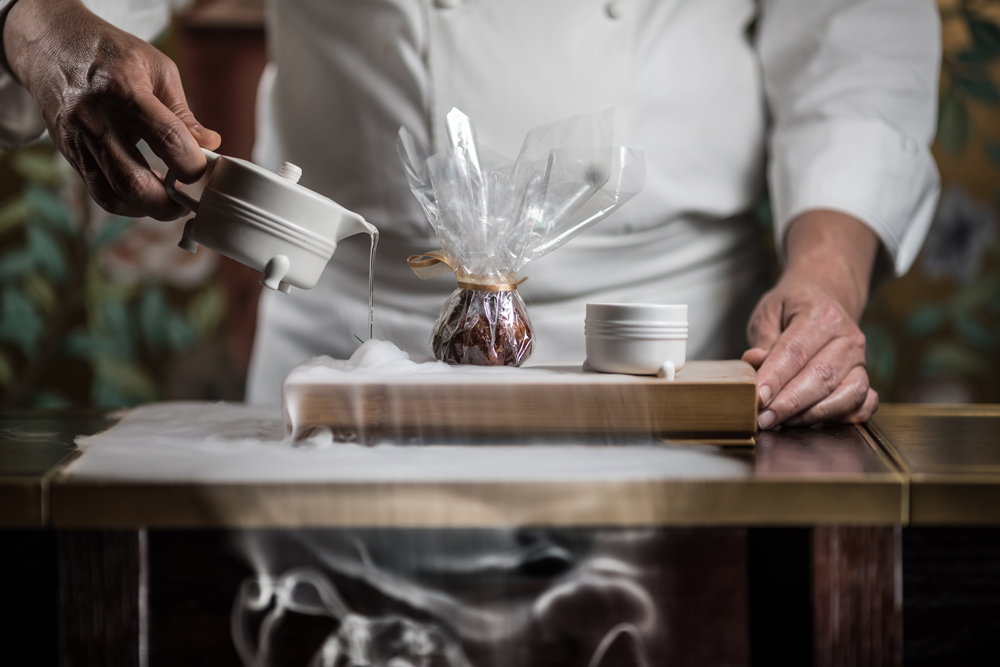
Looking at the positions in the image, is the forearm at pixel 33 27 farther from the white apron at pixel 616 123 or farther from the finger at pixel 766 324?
the finger at pixel 766 324

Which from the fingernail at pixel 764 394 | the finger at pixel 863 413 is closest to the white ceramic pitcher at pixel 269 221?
the fingernail at pixel 764 394

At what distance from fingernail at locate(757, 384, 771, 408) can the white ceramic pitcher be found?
14.1 inches

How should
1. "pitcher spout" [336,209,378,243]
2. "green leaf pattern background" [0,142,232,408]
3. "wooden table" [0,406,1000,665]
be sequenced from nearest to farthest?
1. "wooden table" [0,406,1000,665]
2. "pitcher spout" [336,209,378,243]
3. "green leaf pattern background" [0,142,232,408]

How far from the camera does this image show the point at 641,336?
0.60 meters

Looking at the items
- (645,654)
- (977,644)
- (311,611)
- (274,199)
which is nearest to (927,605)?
(977,644)

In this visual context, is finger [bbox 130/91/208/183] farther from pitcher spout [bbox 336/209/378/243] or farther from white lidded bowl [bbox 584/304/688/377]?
white lidded bowl [bbox 584/304/688/377]

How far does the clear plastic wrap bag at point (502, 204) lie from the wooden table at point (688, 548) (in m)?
0.21

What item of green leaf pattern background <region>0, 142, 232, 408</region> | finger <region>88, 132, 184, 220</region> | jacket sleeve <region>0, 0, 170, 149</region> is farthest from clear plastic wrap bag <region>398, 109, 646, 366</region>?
green leaf pattern background <region>0, 142, 232, 408</region>

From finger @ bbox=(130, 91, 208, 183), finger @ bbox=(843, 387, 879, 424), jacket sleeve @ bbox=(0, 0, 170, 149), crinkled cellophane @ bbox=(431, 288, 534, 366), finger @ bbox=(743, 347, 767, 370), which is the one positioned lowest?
finger @ bbox=(843, 387, 879, 424)

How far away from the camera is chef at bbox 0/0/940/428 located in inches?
36.5

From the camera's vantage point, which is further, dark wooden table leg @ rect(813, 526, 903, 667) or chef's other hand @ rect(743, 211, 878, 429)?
chef's other hand @ rect(743, 211, 878, 429)

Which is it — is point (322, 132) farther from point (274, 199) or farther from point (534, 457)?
point (534, 457)

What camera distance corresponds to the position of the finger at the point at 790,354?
675 mm

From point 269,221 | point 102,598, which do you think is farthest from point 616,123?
point 102,598
